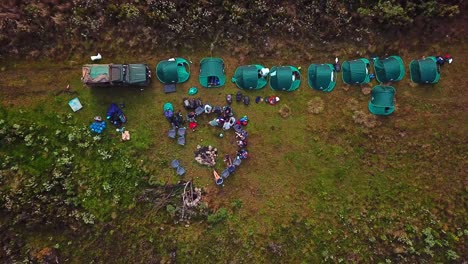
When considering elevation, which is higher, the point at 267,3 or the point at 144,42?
the point at 267,3

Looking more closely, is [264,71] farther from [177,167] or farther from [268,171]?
[177,167]

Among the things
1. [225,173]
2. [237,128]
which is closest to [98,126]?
[225,173]

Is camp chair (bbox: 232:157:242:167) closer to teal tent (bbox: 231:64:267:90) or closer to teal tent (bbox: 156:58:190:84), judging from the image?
teal tent (bbox: 231:64:267:90)

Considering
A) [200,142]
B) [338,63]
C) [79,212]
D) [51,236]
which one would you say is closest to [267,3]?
[338,63]

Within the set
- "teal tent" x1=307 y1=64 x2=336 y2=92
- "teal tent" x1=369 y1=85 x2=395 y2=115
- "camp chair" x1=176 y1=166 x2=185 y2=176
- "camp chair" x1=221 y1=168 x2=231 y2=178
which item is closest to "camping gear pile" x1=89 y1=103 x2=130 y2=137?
"camp chair" x1=176 y1=166 x2=185 y2=176

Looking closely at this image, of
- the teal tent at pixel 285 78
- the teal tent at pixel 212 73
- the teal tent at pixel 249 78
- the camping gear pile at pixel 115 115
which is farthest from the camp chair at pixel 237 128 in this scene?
the camping gear pile at pixel 115 115

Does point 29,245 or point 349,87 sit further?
point 349,87

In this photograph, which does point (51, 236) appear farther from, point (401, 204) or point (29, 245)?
point (401, 204)
